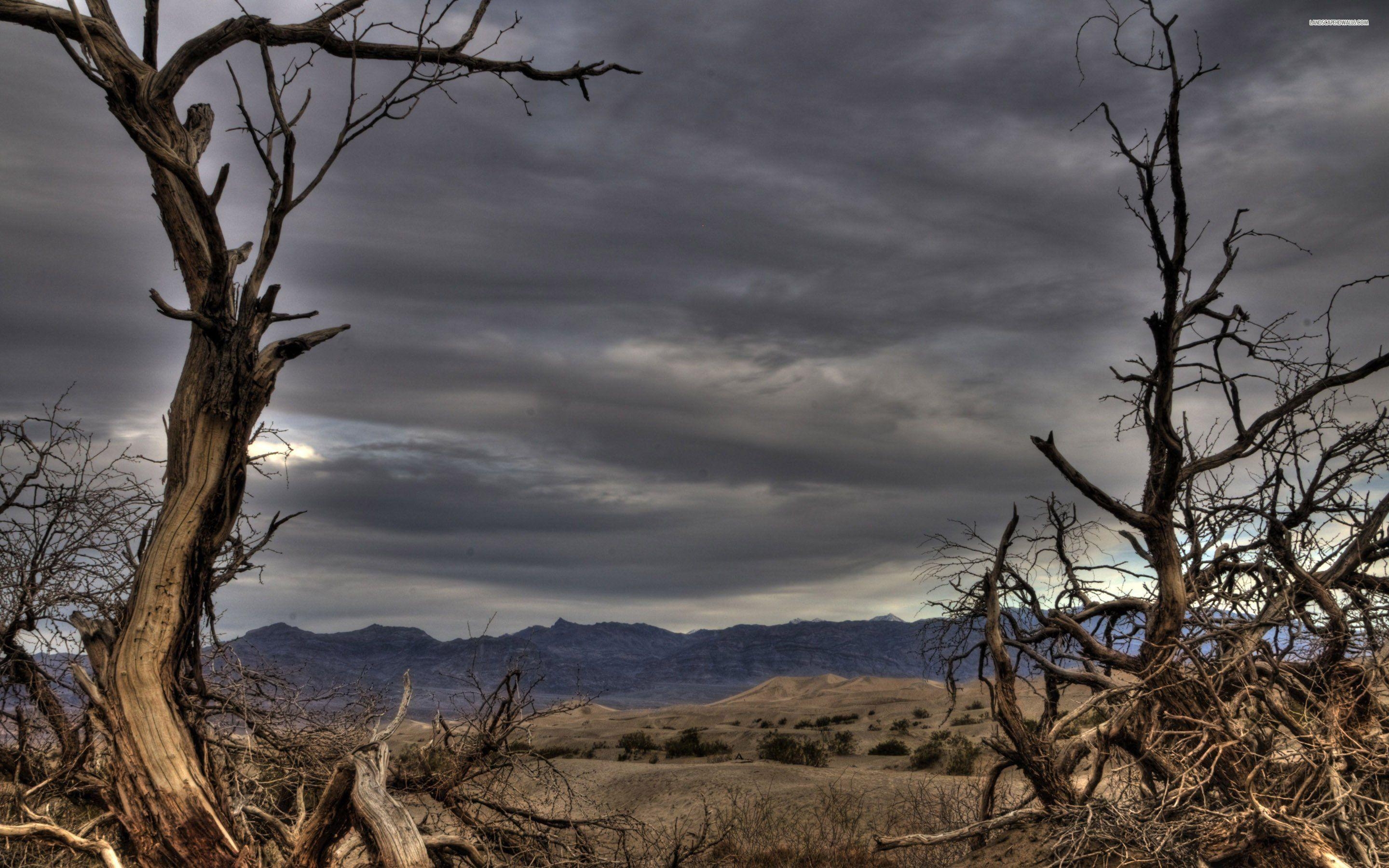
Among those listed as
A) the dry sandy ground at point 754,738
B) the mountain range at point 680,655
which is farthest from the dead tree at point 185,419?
the mountain range at point 680,655

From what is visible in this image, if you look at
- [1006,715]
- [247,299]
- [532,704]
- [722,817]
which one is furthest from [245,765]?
[722,817]

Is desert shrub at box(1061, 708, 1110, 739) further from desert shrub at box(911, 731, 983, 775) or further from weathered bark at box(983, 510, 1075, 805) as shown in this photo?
desert shrub at box(911, 731, 983, 775)

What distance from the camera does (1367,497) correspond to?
8.14m

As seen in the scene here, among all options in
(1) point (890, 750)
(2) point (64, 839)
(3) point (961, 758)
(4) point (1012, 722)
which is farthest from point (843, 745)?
(2) point (64, 839)

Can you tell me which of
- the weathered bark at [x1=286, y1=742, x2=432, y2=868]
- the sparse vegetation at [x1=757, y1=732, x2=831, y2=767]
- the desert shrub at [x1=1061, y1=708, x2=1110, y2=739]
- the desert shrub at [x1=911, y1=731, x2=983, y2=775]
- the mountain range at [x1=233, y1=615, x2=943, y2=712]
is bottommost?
the mountain range at [x1=233, y1=615, x2=943, y2=712]

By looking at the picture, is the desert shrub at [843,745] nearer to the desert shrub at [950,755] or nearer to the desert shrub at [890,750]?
the desert shrub at [890,750]

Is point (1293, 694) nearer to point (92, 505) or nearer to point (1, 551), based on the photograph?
point (92, 505)

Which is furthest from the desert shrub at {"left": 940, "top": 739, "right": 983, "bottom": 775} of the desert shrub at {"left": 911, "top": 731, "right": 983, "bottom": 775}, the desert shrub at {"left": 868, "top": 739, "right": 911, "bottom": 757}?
the desert shrub at {"left": 868, "top": 739, "right": 911, "bottom": 757}

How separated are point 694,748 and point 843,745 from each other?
188 inches

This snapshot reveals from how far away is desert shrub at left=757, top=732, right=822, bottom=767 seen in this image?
24281 mm

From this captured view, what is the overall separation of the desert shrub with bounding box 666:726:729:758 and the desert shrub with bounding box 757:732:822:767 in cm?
140

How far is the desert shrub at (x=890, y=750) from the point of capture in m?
26.3

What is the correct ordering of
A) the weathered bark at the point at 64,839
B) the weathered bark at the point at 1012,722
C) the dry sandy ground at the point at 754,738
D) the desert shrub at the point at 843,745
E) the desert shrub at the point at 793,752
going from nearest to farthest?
the weathered bark at the point at 64,839, the weathered bark at the point at 1012,722, the dry sandy ground at the point at 754,738, the desert shrub at the point at 793,752, the desert shrub at the point at 843,745

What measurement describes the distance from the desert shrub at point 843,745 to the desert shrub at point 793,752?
0.30 metres
